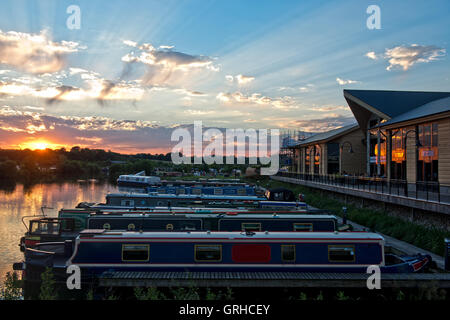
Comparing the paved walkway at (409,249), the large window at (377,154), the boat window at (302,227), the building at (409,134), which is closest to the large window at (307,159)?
the building at (409,134)

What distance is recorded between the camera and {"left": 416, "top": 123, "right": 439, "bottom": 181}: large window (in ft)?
81.0

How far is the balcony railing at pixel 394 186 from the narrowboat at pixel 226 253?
9129mm

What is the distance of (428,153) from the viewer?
25.2 meters

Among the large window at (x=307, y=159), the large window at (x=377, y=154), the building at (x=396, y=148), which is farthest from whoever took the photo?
the large window at (x=307, y=159)

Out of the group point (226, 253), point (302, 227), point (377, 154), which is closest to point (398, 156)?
point (377, 154)

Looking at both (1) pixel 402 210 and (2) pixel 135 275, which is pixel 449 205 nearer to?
(1) pixel 402 210

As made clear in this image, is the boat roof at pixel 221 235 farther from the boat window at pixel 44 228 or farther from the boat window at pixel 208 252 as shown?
the boat window at pixel 44 228

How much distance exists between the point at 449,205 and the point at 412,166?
11.9 metres

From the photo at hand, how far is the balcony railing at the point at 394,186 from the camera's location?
1977 centimetres

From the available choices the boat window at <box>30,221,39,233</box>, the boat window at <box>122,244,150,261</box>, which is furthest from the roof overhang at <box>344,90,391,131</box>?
the boat window at <box>30,221,39,233</box>

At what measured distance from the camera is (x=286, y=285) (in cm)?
1013

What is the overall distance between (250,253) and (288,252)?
1289 millimetres

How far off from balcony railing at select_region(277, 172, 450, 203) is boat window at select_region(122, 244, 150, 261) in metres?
15.1
